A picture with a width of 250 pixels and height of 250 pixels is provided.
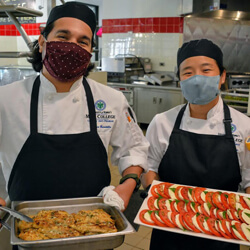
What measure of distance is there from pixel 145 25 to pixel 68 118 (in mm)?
6195

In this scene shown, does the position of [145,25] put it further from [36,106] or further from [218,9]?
[36,106]

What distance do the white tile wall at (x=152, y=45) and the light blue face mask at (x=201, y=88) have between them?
5326mm

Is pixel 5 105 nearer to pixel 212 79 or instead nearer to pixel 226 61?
pixel 212 79

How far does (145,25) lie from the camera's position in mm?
7152

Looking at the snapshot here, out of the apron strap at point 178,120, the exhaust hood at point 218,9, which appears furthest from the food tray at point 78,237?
the exhaust hood at point 218,9

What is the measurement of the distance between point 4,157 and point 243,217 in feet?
3.66

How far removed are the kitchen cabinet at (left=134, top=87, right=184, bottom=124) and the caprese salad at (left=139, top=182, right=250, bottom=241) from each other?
4661 millimetres

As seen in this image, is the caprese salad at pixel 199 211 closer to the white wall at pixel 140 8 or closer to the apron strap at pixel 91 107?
the apron strap at pixel 91 107

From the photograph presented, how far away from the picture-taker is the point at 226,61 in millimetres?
6812

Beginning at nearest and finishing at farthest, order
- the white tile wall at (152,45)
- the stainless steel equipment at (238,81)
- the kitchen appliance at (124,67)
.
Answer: the stainless steel equipment at (238,81), the kitchen appliance at (124,67), the white tile wall at (152,45)

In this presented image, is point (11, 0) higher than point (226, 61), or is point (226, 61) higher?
point (11, 0)

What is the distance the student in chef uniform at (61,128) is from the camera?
1354mm

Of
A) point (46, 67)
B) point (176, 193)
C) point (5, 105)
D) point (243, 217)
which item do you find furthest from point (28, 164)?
point (243, 217)

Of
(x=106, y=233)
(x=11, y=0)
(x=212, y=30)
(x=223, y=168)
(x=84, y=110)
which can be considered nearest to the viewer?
(x=106, y=233)
